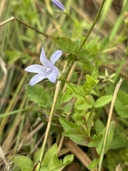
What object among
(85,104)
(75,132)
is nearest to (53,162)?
(75,132)

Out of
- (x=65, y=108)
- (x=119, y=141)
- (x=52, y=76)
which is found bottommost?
(x=119, y=141)

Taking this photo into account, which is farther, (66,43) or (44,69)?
(66,43)

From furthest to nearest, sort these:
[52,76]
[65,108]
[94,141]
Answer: [65,108], [94,141], [52,76]

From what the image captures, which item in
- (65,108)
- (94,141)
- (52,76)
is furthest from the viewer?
(65,108)

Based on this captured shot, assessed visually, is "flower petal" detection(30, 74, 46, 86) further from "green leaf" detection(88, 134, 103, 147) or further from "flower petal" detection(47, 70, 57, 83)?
"green leaf" detection(88, 134, 103, 147)

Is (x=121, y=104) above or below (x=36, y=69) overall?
below

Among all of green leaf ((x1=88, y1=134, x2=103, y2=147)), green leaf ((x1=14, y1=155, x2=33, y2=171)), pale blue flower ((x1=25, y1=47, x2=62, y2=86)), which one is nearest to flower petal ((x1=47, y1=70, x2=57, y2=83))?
pale blue flower ((x1=25, y1=47, x2=62, y2=86))

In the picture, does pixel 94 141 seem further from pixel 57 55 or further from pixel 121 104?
pixel 57 55

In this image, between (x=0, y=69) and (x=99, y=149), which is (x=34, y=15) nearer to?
(x=0, y=69)

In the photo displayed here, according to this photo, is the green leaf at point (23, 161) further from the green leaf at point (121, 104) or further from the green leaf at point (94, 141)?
the green leaf at point (121, 104)
